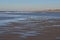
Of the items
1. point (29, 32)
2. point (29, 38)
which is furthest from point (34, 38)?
point (29, 32)

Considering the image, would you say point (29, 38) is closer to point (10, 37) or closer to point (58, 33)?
point (10, 37)

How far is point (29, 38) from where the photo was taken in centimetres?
263

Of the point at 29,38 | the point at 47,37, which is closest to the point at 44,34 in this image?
the point at 47,37

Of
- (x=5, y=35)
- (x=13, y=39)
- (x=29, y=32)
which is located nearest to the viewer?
(x=13, y=39)

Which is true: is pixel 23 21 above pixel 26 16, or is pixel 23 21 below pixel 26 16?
below

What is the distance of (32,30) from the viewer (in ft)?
10.6

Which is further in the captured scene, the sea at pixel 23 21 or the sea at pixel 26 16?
the sea at pixel 26 16

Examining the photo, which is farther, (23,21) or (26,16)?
(26,16)

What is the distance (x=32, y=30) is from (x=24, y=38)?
2.06 feet

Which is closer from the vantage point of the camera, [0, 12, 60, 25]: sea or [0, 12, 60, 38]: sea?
[0, 12, 60, 38]: sea

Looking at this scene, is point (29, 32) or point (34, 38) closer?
point (34, 38)

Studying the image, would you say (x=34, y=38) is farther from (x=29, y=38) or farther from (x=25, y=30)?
(x=25, y=30)

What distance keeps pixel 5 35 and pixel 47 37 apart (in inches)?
30.2

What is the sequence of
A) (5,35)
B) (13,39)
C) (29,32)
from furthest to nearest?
(29,32)
(5,35)
(13,39)
